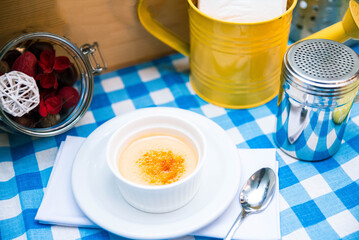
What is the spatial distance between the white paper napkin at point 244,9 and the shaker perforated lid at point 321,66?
6cm

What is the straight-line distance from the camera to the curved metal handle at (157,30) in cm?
63

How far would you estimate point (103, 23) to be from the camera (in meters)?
0.66

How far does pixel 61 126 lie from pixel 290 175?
0.33 m

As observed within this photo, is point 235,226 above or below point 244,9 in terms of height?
below

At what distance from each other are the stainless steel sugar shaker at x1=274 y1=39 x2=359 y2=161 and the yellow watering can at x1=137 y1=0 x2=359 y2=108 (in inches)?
2.0

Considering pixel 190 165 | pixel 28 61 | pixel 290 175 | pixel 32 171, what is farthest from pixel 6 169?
pixel 290 175

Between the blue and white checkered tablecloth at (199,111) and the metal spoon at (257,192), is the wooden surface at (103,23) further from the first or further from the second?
the metal spoon at (257,192)

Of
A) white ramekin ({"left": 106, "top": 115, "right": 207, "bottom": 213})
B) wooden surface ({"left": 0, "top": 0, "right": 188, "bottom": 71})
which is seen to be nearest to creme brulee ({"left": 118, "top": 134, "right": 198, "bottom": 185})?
white ramekin ({"left": 106, "top": 115, "right": 207, "bottom": 213})

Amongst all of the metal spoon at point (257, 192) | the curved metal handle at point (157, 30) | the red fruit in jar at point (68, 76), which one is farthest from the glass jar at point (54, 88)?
the metal spoon at point (257, 192)

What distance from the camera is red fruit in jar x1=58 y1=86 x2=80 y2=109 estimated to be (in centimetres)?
57

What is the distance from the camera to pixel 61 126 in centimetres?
57

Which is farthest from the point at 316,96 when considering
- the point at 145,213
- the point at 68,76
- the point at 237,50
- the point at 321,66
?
the point at 68,76

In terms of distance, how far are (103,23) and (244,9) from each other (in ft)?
0.81

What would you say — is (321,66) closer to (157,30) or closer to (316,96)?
(316,96)
